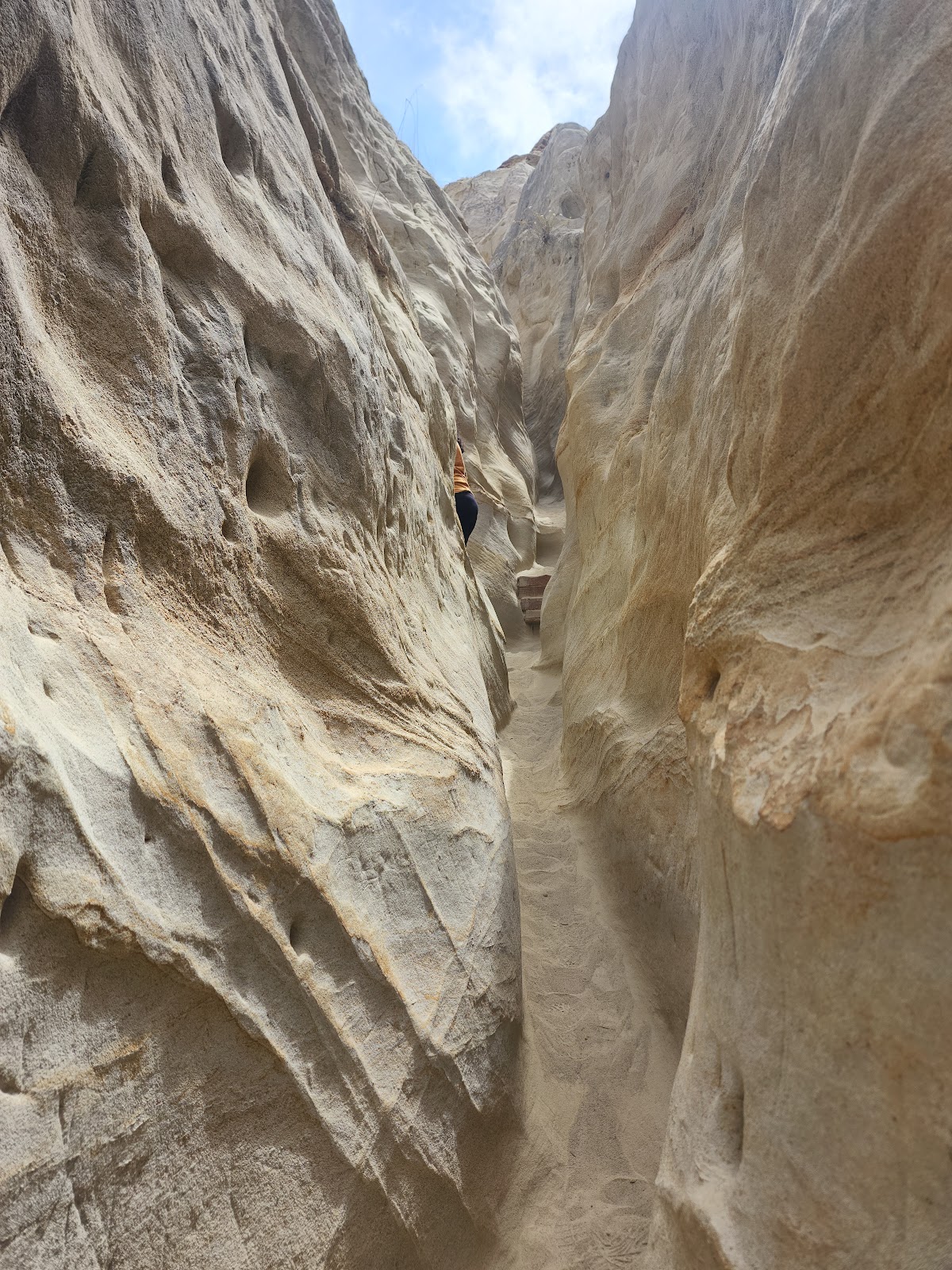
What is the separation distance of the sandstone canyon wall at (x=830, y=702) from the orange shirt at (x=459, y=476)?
3.07 m

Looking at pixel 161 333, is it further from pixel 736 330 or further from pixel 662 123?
pixel 662 123

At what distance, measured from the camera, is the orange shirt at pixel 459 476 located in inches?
242

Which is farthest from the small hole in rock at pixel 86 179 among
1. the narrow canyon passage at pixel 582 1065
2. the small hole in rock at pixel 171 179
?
the narrow canyon passage at pixel 582 1065

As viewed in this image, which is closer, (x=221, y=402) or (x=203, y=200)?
(x=221, y=402)

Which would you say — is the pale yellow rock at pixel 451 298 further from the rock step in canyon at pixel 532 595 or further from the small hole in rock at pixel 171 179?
the small hole in rock at pixel 171 179

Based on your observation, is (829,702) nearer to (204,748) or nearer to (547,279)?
(204,748)

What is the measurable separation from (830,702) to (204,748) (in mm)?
1692

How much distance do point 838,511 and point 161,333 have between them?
230 cm

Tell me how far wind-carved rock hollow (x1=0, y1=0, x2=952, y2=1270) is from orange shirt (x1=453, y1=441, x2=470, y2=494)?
1916 millimetres

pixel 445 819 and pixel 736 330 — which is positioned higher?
pixel 736 330

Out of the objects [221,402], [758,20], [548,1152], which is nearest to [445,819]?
[548,1152]

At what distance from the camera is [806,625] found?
80.4 inches

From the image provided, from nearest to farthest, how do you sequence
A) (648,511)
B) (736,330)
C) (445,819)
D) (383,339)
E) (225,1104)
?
1. (225,1104)
2. (736,330)
3. (445,819)
4. (648,511)
5. (383,339)

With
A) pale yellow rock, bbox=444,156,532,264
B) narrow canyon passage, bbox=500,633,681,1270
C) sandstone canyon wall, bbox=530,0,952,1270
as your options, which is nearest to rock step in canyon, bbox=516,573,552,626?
narrow canyon passage, bbox=500,633,681,1270
